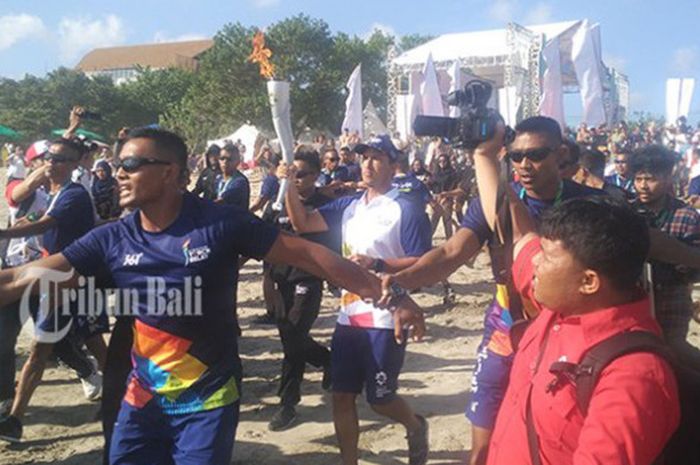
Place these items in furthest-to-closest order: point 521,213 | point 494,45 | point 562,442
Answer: point 494,45
point 521,213
point 562,442

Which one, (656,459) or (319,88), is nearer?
(656,459)

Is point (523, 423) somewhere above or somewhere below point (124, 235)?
below

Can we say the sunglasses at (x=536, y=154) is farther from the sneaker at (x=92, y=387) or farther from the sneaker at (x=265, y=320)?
the sneaker at (x=265, y=320)

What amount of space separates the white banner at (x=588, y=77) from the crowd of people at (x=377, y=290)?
27.1 ft

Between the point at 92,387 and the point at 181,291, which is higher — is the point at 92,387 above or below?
below

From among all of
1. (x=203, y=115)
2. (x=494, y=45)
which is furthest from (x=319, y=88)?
(x=494, y=45)

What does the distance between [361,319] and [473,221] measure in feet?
3.35

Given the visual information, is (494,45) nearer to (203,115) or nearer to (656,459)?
(203,115)

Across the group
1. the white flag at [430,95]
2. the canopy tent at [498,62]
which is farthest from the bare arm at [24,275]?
the canopy tent at [498,62]

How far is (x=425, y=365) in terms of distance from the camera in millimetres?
6766

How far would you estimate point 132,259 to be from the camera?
2.92 metres

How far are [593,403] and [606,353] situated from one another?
0.13 metres

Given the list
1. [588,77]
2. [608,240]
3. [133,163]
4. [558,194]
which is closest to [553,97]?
[588,77]

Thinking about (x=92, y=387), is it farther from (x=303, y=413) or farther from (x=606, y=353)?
(x=606, y=353)
